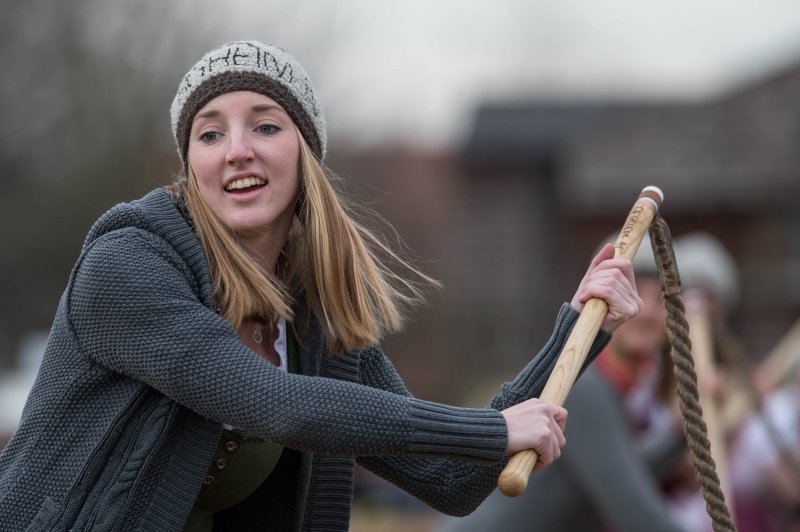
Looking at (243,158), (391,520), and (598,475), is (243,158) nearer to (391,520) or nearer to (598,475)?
(598,475)

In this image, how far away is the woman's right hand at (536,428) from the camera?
105 inches

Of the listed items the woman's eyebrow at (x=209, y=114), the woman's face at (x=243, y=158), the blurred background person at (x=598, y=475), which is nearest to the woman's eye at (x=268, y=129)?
the woman's face at (x=243, y=158)

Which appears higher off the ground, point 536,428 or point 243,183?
point 243,183

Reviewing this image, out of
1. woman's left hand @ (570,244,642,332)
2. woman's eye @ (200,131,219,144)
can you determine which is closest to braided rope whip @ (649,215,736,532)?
woman's left hand @ (570,244,642,332)

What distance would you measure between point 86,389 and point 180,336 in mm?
227

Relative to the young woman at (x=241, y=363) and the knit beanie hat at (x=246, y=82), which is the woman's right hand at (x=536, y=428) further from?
the knit beanie hat at (x=246, y=82)

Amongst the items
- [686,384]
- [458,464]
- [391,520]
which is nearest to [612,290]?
[686,384]

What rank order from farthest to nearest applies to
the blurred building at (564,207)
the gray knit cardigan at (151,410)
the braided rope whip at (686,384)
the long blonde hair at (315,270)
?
the blurred building at (564,207) → the braided rope whip at (686,384) → the long blonde hair at (315,270) → the gray knit cardigan at (151,410)

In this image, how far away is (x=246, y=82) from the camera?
9.55 ft

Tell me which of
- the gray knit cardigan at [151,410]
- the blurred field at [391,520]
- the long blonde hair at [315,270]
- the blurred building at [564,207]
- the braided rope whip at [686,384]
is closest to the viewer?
the gray knit cardigan at [151,410]

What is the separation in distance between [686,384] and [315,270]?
90cm

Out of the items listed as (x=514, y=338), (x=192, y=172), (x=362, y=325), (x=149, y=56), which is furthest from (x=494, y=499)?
(x=514, y=338)

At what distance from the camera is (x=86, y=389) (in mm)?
2646

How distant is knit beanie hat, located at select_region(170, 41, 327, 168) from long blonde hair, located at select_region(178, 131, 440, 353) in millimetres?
76
